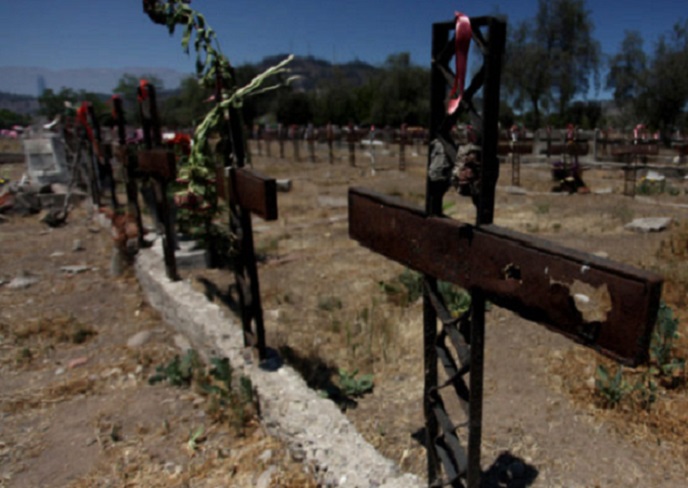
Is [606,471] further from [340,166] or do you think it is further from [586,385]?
[340,166]

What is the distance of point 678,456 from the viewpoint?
262 cm

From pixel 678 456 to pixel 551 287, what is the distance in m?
2.07

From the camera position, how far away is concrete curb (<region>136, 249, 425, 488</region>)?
2.28 metres

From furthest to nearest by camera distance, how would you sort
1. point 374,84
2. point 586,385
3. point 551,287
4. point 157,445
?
point 374,84, point 586,385, point 157,445, point 551,287

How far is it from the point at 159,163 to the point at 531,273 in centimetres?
423

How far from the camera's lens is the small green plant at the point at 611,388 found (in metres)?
3.05

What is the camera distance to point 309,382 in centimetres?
363

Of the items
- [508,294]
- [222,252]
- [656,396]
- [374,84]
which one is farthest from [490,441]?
[374,84]

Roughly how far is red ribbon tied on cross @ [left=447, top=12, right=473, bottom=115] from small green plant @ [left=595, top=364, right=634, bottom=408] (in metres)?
2.31

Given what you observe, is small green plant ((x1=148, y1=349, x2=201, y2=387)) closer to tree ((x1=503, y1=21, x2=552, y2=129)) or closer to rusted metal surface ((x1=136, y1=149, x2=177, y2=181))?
rusted metal surface ((x1=136, y1=149, x2=177, y2=181))

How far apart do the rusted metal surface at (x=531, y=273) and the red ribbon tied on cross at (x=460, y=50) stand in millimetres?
372

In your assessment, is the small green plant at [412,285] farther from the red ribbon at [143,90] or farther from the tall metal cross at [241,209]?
the red ribbon at [143,90]

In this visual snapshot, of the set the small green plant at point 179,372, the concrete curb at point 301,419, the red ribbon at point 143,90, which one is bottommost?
the small green plant at point 179,372

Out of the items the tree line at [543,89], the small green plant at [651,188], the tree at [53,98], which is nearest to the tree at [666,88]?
the tree line at [543,89]
